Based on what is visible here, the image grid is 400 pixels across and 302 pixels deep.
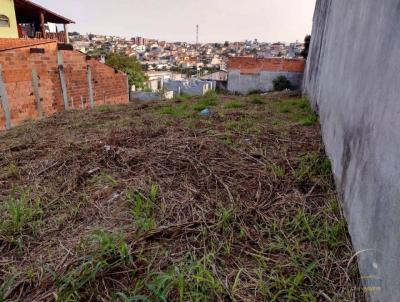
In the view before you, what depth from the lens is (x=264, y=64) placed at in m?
17.0

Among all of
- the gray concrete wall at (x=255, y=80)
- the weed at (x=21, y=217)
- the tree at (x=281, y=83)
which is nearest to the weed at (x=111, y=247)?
the weed at (x=21, y=217)

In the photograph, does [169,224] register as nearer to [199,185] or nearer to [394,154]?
[199,185]

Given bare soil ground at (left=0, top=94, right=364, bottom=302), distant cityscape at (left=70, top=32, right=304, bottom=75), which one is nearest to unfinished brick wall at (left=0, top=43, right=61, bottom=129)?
bare soil ground at (left=0, top=94, right=364, bottom=302)

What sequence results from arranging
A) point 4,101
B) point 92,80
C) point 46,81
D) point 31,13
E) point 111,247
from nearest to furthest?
point 111,247
point 4,101
point 46,81
point 92,80
point 31,13

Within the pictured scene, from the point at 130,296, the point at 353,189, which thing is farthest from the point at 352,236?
the point at 130,296

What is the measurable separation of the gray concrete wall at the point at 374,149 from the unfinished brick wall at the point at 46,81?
8822 mm

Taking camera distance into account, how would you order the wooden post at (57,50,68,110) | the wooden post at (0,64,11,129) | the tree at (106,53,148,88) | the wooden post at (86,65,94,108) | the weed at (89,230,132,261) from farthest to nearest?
the tree at (106,53,148,88), the wooden post at (86,65,94,108), the wooden post at (57,50,68,110), the wooden post at (0,64,11,129), the weed at (89,230,132,261)

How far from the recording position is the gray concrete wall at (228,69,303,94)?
15.6m

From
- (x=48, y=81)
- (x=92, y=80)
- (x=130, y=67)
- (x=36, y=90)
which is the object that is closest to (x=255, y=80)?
(x=92, y=80)

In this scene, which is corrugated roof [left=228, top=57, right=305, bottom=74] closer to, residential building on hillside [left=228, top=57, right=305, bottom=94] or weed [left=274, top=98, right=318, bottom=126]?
residential building on hillside [left=228, top=57, right=305, bottom=94]

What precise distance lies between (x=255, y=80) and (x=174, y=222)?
16.2 meters

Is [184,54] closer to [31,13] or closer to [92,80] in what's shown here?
[31,13]

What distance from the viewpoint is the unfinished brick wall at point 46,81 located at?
799cm

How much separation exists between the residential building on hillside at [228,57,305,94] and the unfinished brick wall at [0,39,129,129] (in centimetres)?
828
